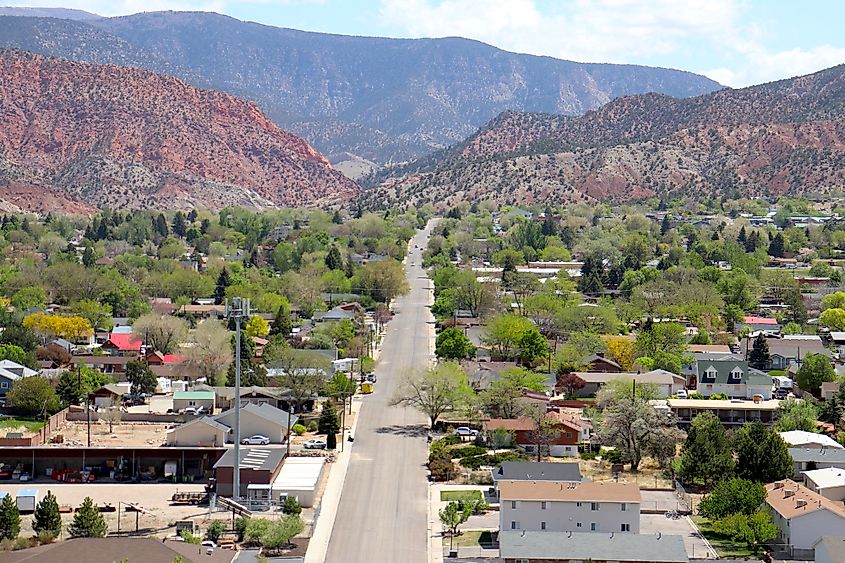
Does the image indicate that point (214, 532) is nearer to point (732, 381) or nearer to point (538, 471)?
point (538, 471)

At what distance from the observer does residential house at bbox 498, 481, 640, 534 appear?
4431 cm

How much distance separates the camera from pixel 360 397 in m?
70.1

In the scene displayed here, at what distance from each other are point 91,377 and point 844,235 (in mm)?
95751

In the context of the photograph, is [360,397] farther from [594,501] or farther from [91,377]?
[594,501]

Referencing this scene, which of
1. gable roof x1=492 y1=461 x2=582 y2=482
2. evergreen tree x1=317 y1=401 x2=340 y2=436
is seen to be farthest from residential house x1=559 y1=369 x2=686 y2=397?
gable roof x1=492 y1=461 x2=582 y2=482

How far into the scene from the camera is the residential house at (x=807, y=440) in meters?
54.6

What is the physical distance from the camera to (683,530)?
44969 mm

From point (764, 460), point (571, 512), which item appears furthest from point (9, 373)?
point (764, 460)

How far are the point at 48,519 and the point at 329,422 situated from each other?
18.0m

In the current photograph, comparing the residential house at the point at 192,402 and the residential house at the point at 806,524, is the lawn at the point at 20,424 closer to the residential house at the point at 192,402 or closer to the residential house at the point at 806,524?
the residential house at the point at 192,402

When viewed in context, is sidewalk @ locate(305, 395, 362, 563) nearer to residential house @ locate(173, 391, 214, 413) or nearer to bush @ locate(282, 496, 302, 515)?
bush @ locate(282, 496, 302, 515)

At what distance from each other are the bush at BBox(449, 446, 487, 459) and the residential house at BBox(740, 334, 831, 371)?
93.6 feet

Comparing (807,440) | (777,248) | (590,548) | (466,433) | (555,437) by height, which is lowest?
(466,433)

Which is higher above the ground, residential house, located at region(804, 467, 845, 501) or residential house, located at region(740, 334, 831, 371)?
residential house, located at region(740, 334, 831, 371)
